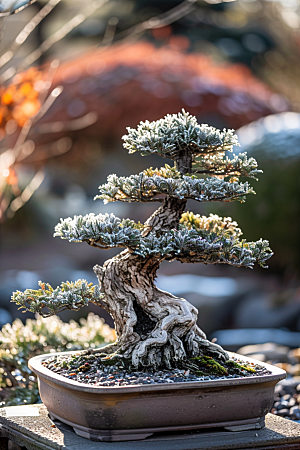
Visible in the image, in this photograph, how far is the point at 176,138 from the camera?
1629mm

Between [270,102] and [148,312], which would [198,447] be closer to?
[148,312]

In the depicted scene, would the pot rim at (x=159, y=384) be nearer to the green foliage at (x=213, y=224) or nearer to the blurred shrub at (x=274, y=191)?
the green foliage at (x=213, y=224)

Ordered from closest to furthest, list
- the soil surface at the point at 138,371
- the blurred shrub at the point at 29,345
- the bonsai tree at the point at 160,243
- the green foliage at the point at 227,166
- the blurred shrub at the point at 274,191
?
the soil surface at the point at 138,371 < the bonsai tree at the point at 160,243 < the green foliage at the point at 227,166 < the blurred shrub at the point at 29,345 < the blurred shrub at the point at 274,191

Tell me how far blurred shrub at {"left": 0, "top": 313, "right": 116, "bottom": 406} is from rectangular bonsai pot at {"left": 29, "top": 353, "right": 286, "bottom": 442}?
773mm

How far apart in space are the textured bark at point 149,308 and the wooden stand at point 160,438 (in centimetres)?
25

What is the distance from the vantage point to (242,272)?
427cm

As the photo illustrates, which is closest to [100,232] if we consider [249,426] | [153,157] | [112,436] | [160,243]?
[160,243]

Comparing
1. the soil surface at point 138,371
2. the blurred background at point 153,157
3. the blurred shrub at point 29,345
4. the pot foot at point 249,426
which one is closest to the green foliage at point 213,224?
the soil surface at point 138,371

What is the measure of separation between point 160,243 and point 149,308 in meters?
0.26

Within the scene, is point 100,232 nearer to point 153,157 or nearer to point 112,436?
point 112,436

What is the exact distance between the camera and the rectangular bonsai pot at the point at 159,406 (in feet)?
4.49

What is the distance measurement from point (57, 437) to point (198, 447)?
396mm

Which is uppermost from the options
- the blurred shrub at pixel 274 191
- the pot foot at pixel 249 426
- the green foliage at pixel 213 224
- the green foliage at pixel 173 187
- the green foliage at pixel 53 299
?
the green foliage at pixel 173 187

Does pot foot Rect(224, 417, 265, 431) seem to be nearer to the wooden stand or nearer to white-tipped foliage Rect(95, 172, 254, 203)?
the wooden stand
